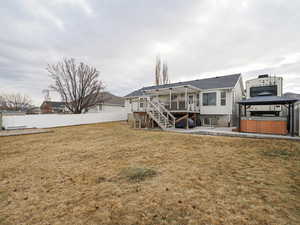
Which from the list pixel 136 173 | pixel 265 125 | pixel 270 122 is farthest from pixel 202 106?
pixel 136 173

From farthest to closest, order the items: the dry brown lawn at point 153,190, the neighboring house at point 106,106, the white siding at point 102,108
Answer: the white siding at point 102,108 < the neighboring house at point 106,106 < the dry brown lawn at point 153,190

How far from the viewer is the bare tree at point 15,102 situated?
33206 mm

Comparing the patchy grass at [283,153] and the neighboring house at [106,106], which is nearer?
the patchy grass at [283,153]

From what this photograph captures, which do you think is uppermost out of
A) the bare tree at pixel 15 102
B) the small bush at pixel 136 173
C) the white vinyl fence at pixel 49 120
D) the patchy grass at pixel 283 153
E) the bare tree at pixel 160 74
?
the bare tree at pixel 160 74

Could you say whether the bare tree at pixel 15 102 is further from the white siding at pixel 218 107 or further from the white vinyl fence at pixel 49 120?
the white siding at pixel 218 107

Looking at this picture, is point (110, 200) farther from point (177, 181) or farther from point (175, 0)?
point (175, 0)

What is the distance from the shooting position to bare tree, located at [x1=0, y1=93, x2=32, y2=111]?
33.2 metres

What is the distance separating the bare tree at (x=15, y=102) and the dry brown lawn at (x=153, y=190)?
4333 cm

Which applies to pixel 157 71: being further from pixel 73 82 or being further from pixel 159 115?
pixel 159 115

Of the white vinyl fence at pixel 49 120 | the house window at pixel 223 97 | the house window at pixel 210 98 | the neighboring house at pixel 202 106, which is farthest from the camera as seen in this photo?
the white vinyl fence at pixel 49 120

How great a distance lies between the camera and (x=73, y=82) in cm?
2070

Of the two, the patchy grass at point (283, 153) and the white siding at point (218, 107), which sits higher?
the white siding at point (218, 107)

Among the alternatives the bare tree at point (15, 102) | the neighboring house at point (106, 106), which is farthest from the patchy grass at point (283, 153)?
the bare tree at point (15, 102)

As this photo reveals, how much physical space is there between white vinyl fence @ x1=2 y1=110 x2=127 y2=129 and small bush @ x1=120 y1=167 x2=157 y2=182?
1647cm
